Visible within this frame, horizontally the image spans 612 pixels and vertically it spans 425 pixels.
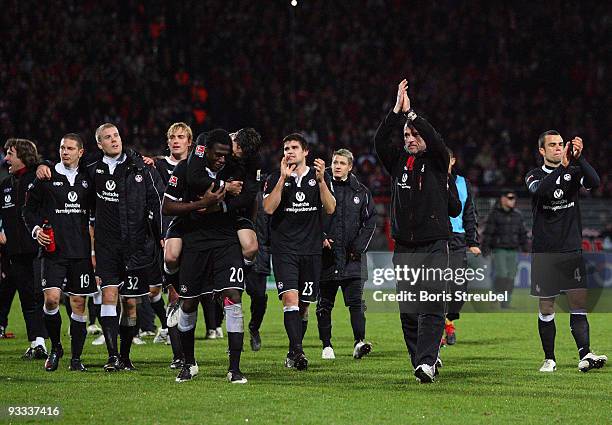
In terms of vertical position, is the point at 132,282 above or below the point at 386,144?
below

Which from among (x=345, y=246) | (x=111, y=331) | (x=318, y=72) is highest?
(x=318, y=72)

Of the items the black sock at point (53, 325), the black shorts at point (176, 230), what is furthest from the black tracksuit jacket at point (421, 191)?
the black sock at point (53, 325)

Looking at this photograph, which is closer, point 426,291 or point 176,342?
point 426,291

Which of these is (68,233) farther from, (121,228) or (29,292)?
(29,292)

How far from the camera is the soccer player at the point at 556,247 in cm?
1047

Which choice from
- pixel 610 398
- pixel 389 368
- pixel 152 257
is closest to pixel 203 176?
pixel 152 257

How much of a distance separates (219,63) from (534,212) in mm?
22733

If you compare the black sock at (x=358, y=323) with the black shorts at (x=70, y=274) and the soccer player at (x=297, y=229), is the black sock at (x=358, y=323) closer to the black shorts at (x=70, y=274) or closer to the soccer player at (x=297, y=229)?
the soccer player at (x=297, y=229)

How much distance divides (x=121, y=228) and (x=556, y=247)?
4.31 meters

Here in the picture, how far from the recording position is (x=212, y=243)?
31.1ft

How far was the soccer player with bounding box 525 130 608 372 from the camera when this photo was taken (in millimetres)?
10469

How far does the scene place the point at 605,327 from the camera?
15828 mm

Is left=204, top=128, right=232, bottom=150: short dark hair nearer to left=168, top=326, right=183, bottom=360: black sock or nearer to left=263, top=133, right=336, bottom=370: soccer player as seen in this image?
left=263, top=133, right=336, bottom=370: soccer player

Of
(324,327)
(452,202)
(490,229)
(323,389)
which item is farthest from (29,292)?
(490,229)
